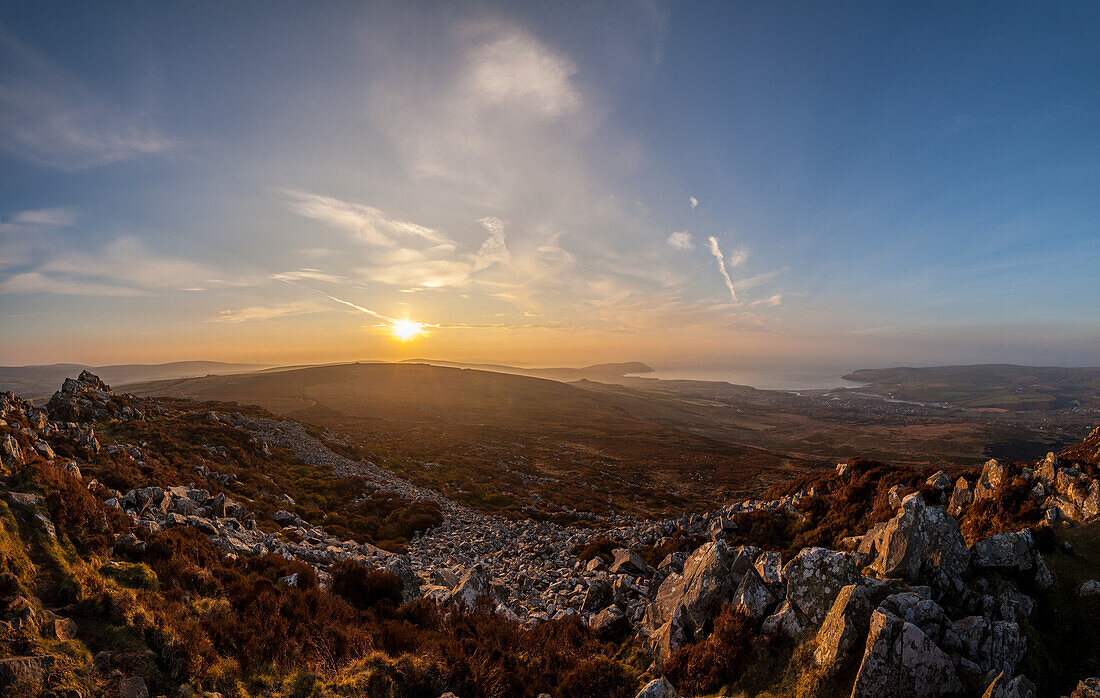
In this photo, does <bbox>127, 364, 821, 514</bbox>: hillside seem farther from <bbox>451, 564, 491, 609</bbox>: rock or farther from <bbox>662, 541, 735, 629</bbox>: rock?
<bbox>662, 541, 735, 629</bbox>: rock

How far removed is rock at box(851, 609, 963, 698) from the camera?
715cm

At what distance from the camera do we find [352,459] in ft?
134

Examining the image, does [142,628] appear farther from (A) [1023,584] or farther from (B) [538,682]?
(A) [1023,584]

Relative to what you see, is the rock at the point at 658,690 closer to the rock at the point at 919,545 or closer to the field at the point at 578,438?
the rock at the point at 919,545

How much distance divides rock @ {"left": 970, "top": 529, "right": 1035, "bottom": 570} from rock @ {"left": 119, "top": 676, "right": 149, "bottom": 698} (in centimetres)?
1821

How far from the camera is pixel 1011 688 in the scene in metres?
6.48

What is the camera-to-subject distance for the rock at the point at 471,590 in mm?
13898

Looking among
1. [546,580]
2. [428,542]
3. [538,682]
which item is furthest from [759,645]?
[428,542]

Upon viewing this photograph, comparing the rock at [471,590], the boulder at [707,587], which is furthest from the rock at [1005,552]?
the rock at [471,590]

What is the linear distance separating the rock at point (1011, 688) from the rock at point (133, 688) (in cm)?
1423

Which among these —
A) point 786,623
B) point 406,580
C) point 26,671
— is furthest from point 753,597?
point 26,671

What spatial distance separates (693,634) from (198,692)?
427 inches

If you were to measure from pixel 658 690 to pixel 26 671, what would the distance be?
10522mm

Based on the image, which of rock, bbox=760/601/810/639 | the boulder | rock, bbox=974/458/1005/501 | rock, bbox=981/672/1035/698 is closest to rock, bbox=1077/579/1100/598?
rock, bbox=981/672/1035/698
